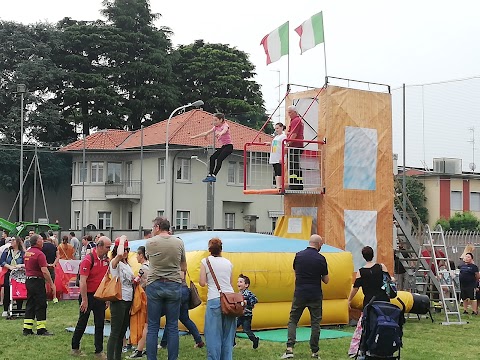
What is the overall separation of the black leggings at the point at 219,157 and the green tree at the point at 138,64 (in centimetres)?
4773

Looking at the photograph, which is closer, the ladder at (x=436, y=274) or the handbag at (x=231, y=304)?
the handbag at (x=231, y=304)

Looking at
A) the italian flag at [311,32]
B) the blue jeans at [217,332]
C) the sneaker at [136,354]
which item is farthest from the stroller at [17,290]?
the italian flag at [311,32]

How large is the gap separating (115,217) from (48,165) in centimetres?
731

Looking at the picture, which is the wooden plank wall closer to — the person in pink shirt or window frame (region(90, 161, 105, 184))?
the person in pink shirt

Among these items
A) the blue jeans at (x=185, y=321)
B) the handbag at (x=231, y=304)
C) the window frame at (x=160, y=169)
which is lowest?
the blue jeans at (x=185, y=321)

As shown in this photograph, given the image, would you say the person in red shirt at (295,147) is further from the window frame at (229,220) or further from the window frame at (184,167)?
the window frame at (229,220)

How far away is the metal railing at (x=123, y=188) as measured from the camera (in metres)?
59.5

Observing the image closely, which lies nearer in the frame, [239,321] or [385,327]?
[385,327]

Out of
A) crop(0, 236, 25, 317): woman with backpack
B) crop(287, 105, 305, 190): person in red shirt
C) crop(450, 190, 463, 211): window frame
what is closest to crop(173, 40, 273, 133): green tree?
crop(450, 190, 463, 211): window frame

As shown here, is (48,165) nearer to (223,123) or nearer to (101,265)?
(223,123)

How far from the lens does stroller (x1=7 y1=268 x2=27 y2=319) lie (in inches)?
698

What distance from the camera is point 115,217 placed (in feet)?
201

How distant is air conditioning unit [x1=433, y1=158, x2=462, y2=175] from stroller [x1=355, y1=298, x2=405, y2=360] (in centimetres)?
3901

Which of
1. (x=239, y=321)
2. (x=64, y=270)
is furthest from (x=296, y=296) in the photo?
(x=64, y=270)
